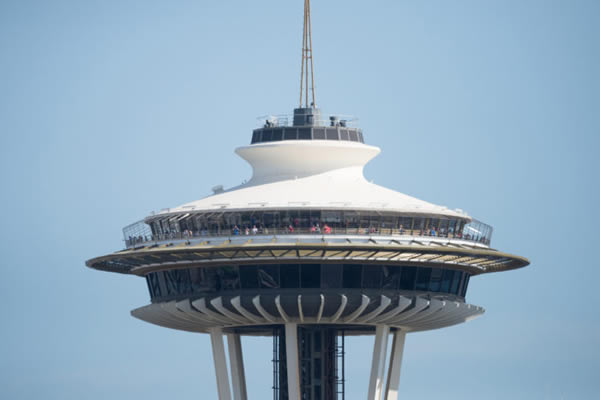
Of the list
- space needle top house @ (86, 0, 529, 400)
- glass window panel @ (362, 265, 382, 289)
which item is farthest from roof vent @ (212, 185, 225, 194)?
glass window panel @ (362, 265, 382, 289)

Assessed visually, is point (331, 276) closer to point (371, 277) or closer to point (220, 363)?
point (371, 277)

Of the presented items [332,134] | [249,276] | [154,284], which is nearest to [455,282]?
[332,134]

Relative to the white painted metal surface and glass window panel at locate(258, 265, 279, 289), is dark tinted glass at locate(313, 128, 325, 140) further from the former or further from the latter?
the white painted metal surface

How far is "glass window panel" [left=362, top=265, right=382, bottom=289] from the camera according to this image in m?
123

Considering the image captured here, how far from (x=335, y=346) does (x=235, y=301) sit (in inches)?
392

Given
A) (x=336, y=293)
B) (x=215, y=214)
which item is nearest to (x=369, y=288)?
(x=336, y=293)

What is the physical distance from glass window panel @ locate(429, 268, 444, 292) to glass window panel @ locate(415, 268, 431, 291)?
0.37 m

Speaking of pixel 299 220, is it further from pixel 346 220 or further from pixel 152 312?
pixel 152 312

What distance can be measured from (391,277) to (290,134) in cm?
1383

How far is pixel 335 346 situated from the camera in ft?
423

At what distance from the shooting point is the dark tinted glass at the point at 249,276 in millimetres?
122938

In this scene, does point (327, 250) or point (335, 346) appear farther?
point (335, 346)

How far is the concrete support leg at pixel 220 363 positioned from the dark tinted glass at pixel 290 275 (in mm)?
10253

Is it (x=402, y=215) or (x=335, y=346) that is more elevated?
(x=402, y=215)
